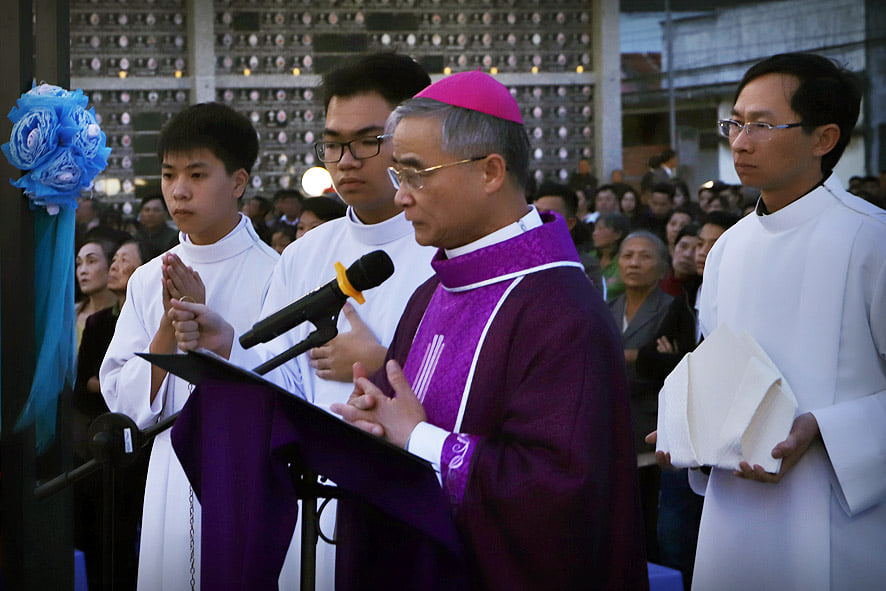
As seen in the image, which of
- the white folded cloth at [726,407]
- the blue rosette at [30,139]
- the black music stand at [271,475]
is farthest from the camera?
the blue rosette at [30,139]

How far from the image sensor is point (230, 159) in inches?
140

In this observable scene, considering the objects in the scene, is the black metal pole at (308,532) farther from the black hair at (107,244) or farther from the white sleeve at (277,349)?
the black hair at (107,244)

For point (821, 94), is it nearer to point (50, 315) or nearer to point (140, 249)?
point (50, 315)

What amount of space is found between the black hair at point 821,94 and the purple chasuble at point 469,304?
3.34 ft

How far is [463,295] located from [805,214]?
3.83ft

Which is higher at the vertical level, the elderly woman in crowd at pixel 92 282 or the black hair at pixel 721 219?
the black hair at pixel 721 219

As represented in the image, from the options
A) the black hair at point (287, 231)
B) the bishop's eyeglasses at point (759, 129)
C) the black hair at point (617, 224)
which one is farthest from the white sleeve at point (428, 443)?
the black hair at point (617, 224)

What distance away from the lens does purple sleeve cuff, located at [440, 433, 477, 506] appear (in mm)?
2230

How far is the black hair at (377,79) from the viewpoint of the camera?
3139 millimetres

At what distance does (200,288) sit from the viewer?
3.22 metres

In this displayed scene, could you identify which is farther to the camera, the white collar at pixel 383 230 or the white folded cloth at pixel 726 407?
the white collar at pixel 383 230

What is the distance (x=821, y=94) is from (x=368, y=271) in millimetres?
1570

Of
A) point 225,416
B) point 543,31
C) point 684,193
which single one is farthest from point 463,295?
point 543,31

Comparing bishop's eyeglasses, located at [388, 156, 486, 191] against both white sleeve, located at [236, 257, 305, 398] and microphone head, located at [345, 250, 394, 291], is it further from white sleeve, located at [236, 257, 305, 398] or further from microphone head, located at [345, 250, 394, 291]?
→ white sleeve, located at [236, 257, 305, 398]
